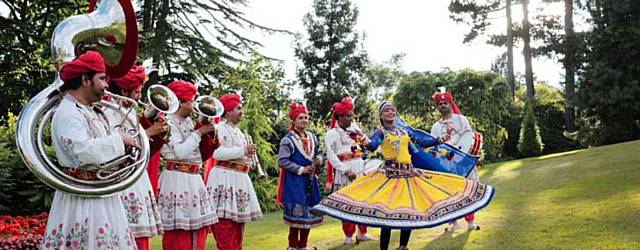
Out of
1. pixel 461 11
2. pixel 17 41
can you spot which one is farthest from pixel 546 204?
pixel 461 11

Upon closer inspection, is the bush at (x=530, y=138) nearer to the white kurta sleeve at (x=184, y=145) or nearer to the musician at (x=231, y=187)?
the musician at (x=231, y=187)

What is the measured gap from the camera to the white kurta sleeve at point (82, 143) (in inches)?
134

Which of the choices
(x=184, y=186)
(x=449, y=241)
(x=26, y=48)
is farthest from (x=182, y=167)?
(x=26, y=48)

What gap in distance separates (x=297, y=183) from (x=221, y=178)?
3.72 ft

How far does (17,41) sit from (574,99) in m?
20.3

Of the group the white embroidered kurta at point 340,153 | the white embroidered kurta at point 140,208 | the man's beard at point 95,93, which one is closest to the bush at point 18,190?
the white embroidered kurta at point 340,153

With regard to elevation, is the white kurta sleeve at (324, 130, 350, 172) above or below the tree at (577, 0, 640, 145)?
below

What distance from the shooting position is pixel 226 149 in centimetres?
638

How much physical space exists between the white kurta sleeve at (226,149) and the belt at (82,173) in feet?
8.82

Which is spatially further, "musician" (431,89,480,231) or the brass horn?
"musician" (431,89,480,231)

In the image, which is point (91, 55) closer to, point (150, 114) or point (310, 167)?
point (150, 114)

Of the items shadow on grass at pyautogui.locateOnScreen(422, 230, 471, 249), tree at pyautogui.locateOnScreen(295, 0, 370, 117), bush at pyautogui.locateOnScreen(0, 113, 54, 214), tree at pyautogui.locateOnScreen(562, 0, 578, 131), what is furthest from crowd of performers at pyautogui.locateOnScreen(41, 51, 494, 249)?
tree at pyautogui.locateOnScreen(295, 0, 370, 117)

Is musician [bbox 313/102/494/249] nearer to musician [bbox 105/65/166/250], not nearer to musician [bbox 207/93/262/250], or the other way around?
musician [bbox 207/93/262/250]

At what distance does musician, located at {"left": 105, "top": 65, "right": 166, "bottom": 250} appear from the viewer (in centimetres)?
432
